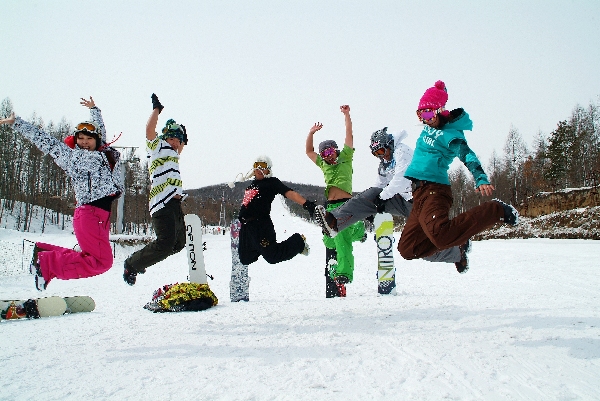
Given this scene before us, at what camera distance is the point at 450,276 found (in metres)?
8.27

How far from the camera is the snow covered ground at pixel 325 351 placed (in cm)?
230

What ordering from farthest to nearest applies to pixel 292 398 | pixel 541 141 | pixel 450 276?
pixel 541 141
pixel 450 276
pixel 292 398

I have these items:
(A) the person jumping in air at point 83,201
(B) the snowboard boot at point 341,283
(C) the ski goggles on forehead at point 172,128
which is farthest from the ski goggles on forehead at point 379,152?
(A) the person jumping in air at point 83,201

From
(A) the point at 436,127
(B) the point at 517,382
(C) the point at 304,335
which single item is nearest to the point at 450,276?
(A) the point at 436,127

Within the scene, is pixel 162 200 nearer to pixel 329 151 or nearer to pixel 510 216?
pixel 329 151

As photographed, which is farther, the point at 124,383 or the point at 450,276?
the point at 450,276

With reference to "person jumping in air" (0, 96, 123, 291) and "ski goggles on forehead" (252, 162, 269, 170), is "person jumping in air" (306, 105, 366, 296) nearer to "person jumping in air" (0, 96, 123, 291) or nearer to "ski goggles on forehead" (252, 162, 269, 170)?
"ski goggles on forehead" (252, 162, 269, 170)

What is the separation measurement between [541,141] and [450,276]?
2347 inches

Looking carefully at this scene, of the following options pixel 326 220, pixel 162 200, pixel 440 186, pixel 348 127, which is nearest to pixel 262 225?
pixel 326 220

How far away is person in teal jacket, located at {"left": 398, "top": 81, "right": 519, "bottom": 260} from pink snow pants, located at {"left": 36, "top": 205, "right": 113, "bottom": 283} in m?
3.32

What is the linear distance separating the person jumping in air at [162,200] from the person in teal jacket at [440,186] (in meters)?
2.74

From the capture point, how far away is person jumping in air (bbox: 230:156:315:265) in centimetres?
529

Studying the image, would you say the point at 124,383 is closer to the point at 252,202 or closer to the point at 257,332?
the point at 257,332

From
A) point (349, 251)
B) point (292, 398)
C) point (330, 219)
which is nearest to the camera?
point (292, 398)
